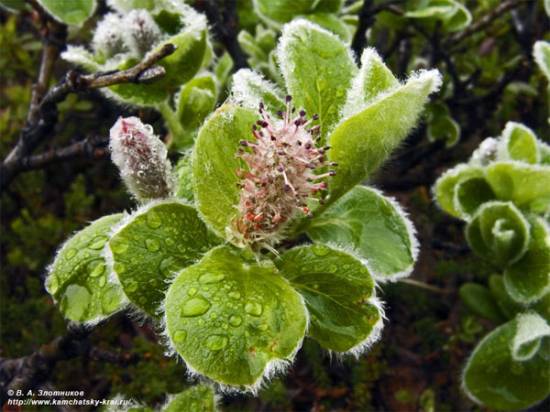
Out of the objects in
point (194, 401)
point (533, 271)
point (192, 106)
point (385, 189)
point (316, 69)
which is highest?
point (316, 69)

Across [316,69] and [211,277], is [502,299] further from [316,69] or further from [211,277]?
[211,277]

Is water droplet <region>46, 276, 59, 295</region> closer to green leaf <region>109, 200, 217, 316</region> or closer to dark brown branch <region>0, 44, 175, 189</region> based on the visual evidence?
green leaf <region>109, 200, 217, 316</region>

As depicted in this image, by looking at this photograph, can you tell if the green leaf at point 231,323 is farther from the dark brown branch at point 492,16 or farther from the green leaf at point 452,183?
the dark brown branch at point 492,16

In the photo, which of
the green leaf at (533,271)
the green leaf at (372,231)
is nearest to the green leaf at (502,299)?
the green leaf at (533,271)

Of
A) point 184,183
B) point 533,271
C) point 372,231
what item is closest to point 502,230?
point 533,271

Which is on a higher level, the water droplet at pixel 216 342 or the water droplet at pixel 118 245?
the water droplet at pixel 118 245

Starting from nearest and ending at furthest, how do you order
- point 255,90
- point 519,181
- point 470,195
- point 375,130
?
point 375,130 → point 255,90 → point 519,181 → point 470,195
